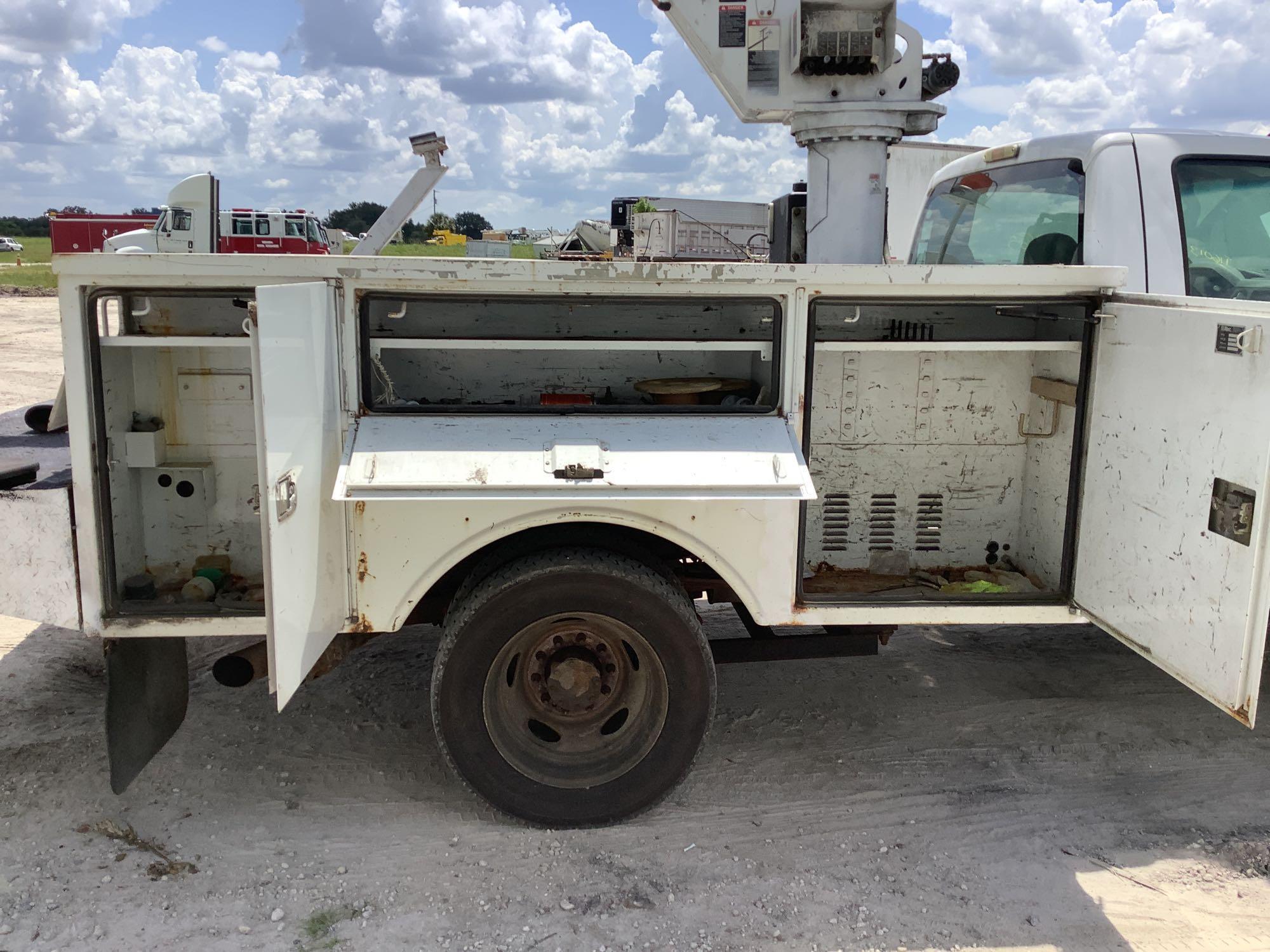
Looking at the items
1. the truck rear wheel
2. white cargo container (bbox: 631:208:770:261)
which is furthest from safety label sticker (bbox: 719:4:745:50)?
white cargo container (bbox: 631:208:770:261)

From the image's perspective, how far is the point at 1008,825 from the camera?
11.7ft

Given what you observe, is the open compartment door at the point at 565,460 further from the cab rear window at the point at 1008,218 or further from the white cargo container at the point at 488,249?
the white cargo container at the point at 488,249

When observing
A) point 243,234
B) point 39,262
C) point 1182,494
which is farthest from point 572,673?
point 39,262

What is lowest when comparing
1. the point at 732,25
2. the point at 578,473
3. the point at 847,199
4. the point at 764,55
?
the point at 578,473

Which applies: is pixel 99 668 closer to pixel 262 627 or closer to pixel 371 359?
pixel 262 627

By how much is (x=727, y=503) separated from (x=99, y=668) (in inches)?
125

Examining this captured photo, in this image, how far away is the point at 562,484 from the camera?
10.4ft

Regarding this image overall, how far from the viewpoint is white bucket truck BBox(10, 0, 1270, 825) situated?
9.88 ft

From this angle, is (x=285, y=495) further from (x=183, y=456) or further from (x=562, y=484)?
(x=183, y=456)

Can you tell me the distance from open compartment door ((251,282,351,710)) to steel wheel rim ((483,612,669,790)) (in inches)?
24.7

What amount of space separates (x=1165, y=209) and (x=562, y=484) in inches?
97.5

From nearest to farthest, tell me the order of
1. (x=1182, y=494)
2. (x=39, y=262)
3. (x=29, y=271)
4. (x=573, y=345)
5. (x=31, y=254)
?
(x=1182, y=494)
(x=573, y=345)
(x=29, y=271)
(x=39, y=262)
(x=31, y=254)

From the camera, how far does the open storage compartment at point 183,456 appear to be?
367 centimetres

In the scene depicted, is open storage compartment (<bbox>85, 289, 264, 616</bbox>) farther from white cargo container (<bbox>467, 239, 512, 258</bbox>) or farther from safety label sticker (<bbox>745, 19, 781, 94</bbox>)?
white cargo container (<bbox>467, 239, 512, 258</bbox>)
